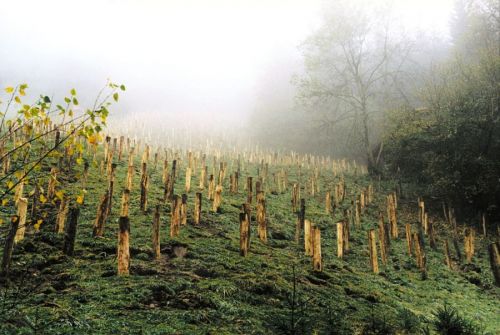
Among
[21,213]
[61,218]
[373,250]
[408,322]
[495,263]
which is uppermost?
[21,213]

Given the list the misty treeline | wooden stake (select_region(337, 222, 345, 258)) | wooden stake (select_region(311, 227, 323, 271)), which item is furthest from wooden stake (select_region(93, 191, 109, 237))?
the misty treeline

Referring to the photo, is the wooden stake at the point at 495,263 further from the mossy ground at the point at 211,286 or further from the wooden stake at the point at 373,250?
the wooden stake at the point at 373,250

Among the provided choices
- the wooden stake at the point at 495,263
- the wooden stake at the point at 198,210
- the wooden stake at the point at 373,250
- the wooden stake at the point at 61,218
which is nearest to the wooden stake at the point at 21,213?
the wooden stake at the point at 61,218

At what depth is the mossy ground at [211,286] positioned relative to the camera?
4559mm

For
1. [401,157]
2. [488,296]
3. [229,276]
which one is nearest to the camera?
[229,276]

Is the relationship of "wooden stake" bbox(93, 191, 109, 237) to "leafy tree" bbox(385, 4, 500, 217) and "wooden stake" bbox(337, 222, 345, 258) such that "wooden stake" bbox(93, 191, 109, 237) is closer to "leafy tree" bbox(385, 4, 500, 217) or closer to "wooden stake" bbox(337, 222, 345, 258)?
"wooden stake" bbox(337, 222, 345, 258)

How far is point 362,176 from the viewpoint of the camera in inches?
913

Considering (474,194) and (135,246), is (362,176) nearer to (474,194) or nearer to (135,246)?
(474,194)

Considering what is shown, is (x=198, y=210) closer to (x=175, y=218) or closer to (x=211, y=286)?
(x=175, y=218)

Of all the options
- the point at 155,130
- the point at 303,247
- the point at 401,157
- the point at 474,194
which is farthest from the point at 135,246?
the point at 155,130

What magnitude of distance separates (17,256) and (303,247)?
22.8 feet

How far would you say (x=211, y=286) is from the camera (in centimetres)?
585

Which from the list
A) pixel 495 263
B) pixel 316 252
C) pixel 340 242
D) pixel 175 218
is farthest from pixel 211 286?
pixel 495 263

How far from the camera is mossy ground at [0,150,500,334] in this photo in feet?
15.0
